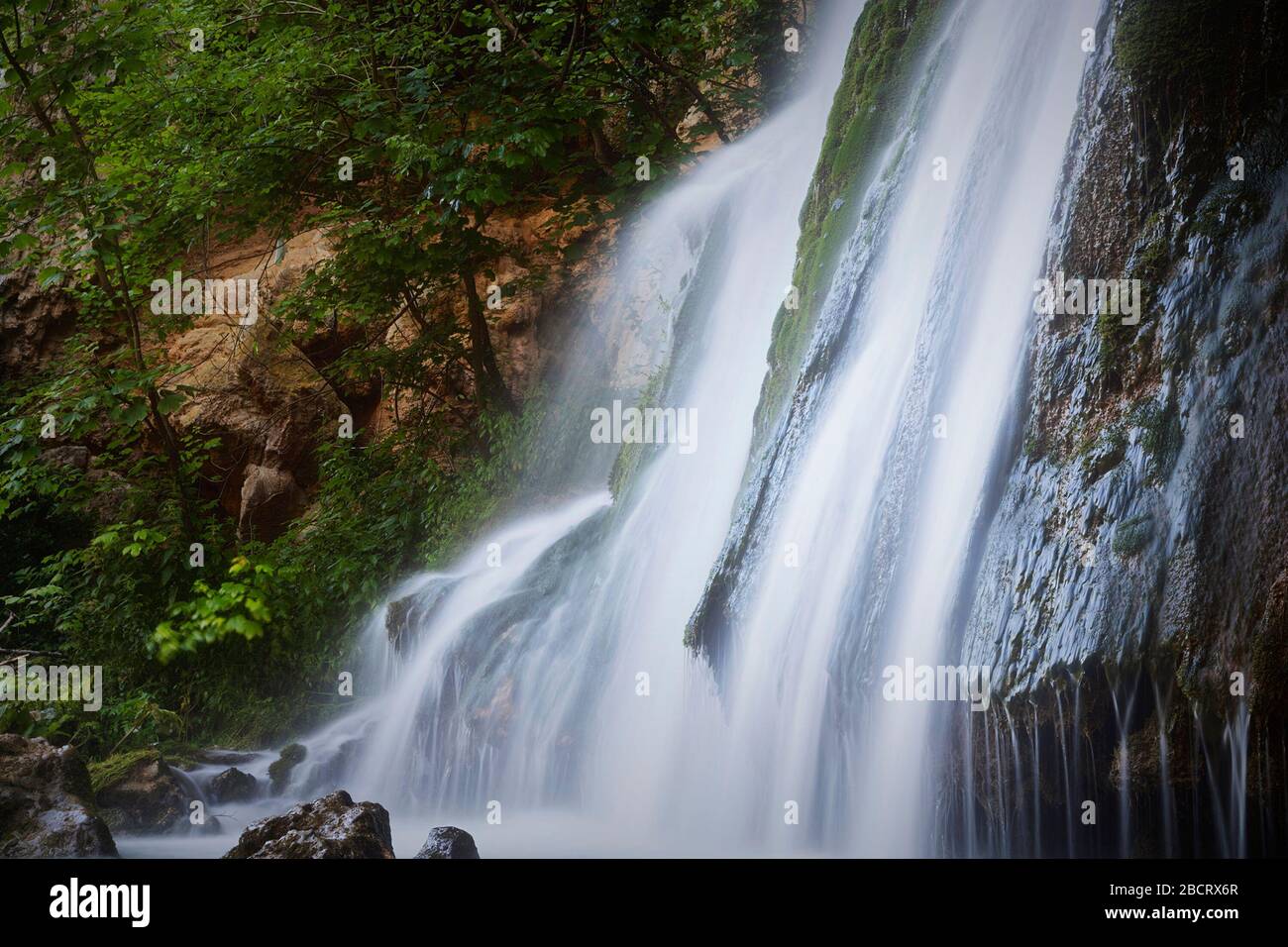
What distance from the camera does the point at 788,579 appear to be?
5.17 metres

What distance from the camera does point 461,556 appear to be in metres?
7.91

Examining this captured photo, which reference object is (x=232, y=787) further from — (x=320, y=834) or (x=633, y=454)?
(x=633, y=454)

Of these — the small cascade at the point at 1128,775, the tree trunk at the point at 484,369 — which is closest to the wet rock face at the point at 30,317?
the tree trunk at the point at 484,369

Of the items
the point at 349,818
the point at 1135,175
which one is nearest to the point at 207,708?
the point at 349,818

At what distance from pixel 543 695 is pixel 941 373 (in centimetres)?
287

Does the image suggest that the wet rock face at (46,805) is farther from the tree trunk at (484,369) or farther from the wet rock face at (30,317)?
the wet rock face at (30,317)

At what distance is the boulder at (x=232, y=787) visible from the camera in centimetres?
632

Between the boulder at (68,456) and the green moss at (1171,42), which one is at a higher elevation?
the green moss at (1171,42)

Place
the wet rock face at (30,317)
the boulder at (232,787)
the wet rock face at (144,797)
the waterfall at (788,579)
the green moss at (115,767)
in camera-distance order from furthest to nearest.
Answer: the wet rock face at (30,317)
the boulder at (232,787)
the green moss at (115,767)
the wet rock face at (144,797)
the waterfall at (788,579)

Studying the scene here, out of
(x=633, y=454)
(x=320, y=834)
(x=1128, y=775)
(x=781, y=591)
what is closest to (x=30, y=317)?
(x=633, y=454)

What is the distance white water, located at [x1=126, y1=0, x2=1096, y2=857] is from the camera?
15.3 ft

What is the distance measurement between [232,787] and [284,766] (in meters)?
0.34

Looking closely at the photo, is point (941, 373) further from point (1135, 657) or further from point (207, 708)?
point (207, 708)

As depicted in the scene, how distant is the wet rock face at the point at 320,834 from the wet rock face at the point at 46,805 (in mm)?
851
